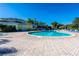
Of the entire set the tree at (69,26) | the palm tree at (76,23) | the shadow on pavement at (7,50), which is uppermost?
the palm tree at (76,23)

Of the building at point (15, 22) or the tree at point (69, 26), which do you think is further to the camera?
the tree at point (69, 26)

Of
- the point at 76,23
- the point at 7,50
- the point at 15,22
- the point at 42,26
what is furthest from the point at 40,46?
the point at 76,23

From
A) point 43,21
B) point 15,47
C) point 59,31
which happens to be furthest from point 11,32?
point 59,31

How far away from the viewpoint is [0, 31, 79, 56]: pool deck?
5805mm

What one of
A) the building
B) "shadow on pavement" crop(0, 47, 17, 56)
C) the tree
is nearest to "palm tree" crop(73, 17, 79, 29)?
the tree

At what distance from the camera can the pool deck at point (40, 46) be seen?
5805 mm

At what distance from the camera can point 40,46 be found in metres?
6.14

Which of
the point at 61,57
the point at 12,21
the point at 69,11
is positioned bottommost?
the point at 61,57

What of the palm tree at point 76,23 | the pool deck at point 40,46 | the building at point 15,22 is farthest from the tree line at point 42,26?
the pool deck at point 40,46

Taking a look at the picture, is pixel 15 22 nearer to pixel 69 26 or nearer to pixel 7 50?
pixel 7 50

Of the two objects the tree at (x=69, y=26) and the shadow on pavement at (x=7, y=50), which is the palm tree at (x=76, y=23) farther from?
the shadow on pavement at (x=7, y=50)

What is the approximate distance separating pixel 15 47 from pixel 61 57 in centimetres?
184

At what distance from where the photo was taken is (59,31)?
711cm

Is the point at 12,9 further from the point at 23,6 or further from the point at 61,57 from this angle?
the point at 61,57
